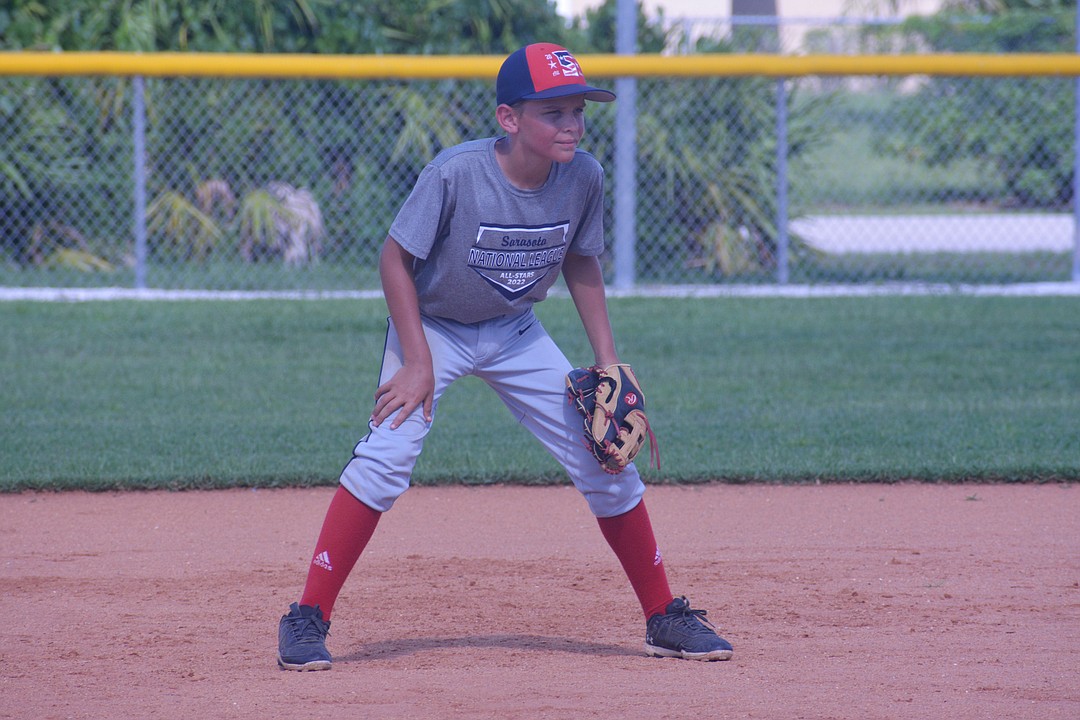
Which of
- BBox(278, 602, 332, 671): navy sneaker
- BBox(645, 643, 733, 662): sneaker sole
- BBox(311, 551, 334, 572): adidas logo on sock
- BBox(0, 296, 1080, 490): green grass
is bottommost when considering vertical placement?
BBox(0, 296, 1080, 490): green grass

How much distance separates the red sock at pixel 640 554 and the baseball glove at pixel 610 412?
0.18m

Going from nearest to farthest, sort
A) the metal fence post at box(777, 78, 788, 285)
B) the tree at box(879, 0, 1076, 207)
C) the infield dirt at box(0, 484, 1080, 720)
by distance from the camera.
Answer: the infield dirt at box(0, 484, 1080, 720), the metal fence post at box(777, 78, 788, 285), the tree at box(879, 0, 1076, 207)

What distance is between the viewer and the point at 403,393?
3.32 metres

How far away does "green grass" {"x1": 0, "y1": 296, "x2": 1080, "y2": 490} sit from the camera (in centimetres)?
571

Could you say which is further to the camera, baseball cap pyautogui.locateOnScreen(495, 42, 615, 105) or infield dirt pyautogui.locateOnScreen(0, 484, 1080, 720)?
baseball cap pyautogui.locateOnScreen(495, 42, 615, 105)

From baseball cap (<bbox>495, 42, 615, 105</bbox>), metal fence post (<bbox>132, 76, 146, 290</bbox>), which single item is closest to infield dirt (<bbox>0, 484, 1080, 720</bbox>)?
baseball cap (<bbox>495, 42, 615, 105</bbox>)

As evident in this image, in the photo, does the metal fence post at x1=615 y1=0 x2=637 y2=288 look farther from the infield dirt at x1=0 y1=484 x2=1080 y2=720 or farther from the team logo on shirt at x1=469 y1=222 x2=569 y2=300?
the team logo on shirt at x1=469 y1=222 x2=569 y2=300

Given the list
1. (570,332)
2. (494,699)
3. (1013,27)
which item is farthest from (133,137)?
(1013,27)

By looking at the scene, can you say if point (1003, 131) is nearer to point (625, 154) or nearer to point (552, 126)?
point (625, 154)

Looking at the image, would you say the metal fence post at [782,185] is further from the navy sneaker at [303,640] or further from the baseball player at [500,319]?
the navy sneaker at [303,640]

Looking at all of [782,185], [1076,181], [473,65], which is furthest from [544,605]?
[1076,181]

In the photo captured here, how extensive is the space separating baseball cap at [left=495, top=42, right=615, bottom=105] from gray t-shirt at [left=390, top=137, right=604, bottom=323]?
Result: 180 millimetres

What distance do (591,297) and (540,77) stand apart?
65 centimetres

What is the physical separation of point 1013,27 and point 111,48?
981 cm
